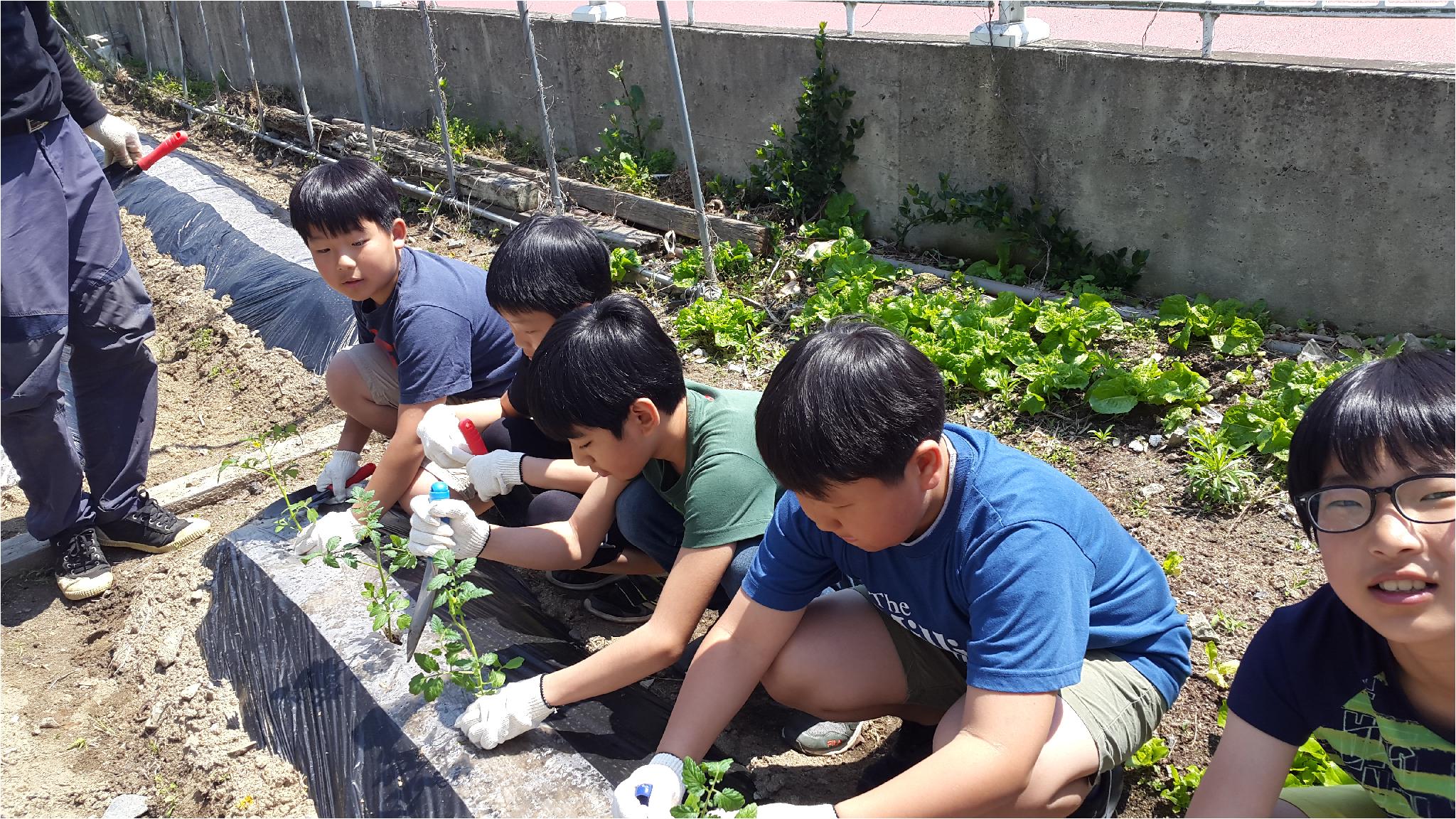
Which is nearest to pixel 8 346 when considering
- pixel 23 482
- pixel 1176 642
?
pixel 23 482

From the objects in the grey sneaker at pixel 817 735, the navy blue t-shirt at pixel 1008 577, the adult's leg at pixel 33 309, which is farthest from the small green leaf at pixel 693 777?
the adult's leg at pixel 33 309

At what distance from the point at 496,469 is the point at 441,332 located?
440mm

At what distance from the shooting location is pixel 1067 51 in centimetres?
384

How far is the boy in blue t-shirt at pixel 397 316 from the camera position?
8.75 feet

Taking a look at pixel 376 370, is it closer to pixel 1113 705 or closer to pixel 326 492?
pixel 326 492

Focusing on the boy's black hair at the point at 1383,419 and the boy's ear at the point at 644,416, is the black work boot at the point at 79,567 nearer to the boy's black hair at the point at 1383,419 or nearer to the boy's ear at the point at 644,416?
the boy's ear at the point at 644,416

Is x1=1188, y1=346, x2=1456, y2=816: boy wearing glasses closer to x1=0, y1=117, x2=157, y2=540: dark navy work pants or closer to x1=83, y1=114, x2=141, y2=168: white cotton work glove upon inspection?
x1=0, y1=117, x2=157, y2=540: dark navy work pants

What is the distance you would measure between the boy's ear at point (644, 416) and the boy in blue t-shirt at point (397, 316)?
0.89 meters

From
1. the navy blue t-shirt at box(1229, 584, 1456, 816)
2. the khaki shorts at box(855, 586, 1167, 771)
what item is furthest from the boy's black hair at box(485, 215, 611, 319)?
the navy blue t-shirt at box(1229, 584, 1456, 816)

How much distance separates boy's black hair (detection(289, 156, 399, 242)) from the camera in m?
2.72

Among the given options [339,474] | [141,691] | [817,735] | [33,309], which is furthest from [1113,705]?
[33,309]

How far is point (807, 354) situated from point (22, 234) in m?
2.57

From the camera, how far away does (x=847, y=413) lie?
58.8 inches

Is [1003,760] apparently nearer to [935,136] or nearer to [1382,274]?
[1382,274]
